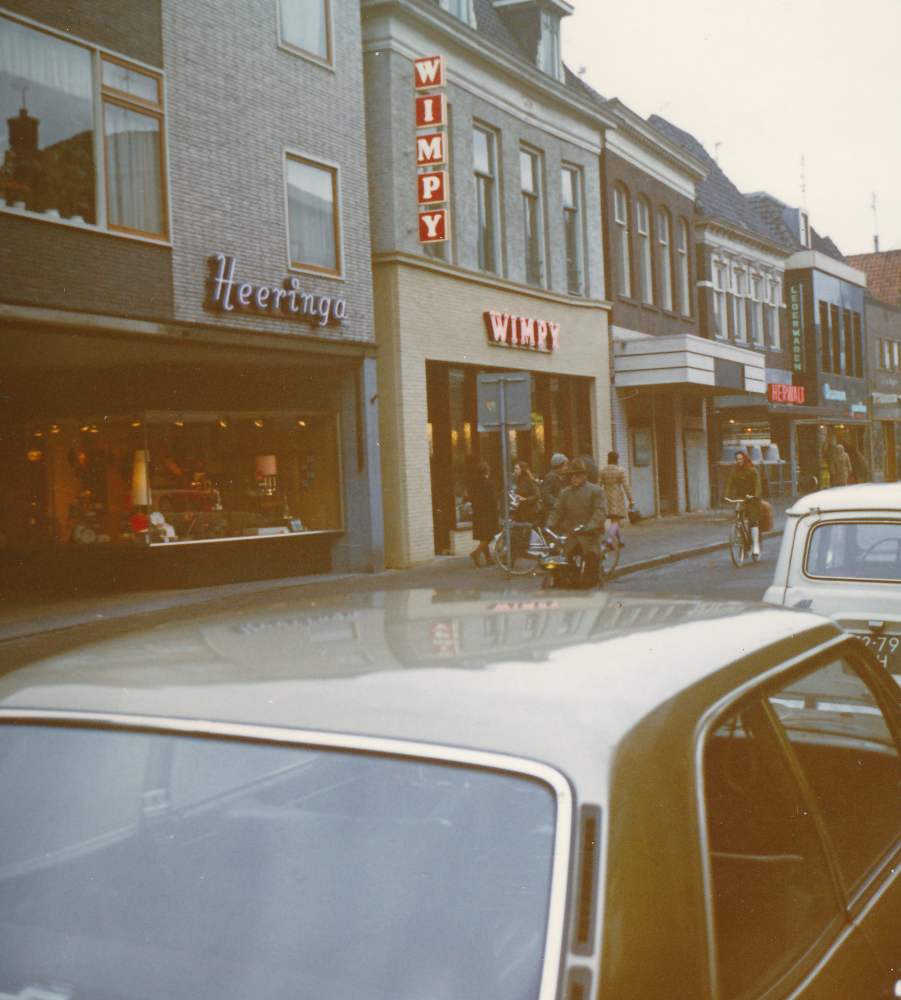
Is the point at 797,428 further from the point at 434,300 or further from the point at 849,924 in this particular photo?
the point at 849,924

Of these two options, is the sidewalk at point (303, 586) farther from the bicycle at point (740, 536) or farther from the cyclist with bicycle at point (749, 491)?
the cyclist with bicycle at point (749, 491)

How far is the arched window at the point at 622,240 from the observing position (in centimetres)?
2692

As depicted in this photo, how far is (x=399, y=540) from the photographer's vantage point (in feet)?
60.5

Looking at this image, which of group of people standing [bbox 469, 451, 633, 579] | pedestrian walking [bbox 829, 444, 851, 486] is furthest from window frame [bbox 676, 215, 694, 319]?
group of people standing [bbox 469, 451, 633, 579]

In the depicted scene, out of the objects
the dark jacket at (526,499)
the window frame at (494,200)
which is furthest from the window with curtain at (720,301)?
the dark jacket at (526,499)

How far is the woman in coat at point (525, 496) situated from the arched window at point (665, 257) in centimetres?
1299

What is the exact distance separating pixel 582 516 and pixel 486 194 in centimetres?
1056

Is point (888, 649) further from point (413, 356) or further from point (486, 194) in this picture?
point (486, 194)

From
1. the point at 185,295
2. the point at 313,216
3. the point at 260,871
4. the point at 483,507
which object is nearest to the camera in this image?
the point at 260,871

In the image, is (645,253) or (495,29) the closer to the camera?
(495,29)

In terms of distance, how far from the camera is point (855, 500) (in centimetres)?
579

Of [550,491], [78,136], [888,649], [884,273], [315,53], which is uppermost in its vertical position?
[884,273]

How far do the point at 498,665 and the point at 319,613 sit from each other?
707mm

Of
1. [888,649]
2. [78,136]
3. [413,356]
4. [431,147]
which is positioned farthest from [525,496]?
[888,649]
